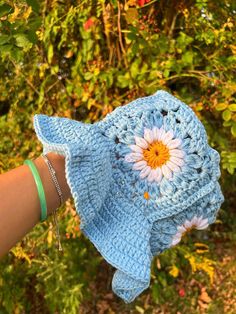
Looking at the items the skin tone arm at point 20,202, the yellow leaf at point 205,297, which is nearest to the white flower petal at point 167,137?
the skin tone arm at point 20,202

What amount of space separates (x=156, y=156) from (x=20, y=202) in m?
0.33

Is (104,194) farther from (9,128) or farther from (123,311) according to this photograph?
(123,311)

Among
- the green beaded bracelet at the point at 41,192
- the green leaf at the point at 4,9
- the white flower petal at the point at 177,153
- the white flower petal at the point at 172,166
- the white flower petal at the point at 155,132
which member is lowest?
the white flower petal at the point at 172,166

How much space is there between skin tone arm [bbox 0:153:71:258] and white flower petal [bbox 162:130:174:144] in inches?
9.8

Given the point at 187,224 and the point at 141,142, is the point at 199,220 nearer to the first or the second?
the point at 187,224

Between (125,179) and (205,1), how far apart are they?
0.72 m

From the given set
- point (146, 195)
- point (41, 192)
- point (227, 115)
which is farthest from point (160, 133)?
point (227, 115)

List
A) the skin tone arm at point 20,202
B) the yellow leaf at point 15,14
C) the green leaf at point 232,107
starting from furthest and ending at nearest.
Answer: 1. the green leaf at point 232,107
2. the yellow leaf at point 15,14
3. the skin tone arm at point 20,202

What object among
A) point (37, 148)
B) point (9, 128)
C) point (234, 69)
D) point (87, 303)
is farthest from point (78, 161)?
point (87, 303)

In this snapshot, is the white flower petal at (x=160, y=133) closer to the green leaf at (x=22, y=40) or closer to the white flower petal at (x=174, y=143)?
the white flower petal at (x=174, y=143)

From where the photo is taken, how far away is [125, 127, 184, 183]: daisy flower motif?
Answer: 891 mm

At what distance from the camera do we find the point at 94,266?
1796mm

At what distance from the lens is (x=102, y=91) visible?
1524 millimetres

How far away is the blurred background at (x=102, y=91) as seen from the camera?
4.60 feet
